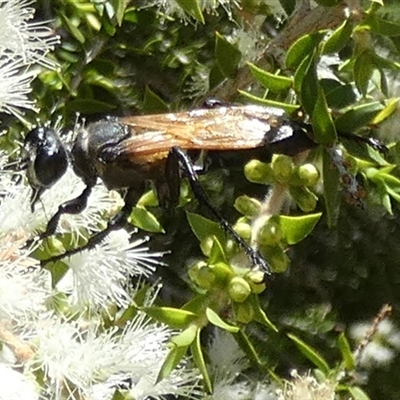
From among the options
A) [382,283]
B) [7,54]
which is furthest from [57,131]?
[382,283]

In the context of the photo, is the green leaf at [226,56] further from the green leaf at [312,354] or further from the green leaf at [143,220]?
the green leaf at [312,354]

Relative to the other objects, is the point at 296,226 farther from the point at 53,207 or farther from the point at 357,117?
the point at 53,207

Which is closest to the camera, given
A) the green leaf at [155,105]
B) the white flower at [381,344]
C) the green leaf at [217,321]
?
the green leaf at [217,321]

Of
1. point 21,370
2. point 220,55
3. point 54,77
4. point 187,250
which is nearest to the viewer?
point 21,370

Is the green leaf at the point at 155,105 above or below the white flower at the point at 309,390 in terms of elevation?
above

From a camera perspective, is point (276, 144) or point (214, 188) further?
point (214, 188)

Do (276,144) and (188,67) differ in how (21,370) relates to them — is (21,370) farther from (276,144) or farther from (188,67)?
(188,67)

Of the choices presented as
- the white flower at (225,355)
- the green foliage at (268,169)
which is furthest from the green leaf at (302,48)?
the white flower at (225,355)
